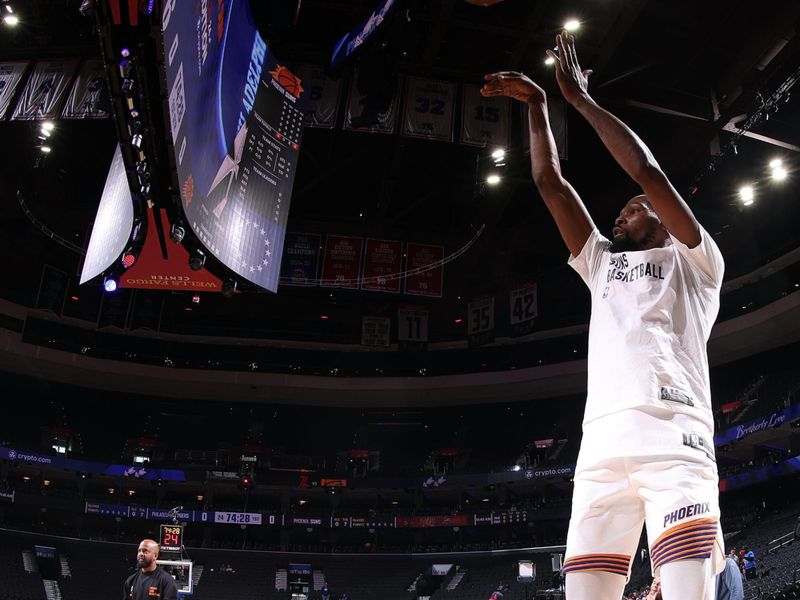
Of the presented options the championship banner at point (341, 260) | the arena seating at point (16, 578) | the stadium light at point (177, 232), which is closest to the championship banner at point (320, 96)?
the championship banner at point (341, 260)

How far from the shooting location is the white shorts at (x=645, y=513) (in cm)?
167

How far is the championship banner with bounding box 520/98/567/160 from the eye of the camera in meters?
14.3

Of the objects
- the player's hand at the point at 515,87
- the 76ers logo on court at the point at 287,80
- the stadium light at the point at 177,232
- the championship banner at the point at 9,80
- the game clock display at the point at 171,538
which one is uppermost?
the championship banner at the point at 9,80

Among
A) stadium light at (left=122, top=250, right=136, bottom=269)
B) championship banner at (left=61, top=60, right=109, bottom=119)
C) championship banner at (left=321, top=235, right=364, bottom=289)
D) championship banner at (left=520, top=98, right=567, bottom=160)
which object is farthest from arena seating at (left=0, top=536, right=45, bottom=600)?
championship banner at (left=520, top=98, right=567, bottom=160)

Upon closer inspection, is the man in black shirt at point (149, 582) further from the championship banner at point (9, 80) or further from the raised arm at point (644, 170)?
the championship banner at point (9, 80)

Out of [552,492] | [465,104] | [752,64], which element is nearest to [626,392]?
[465,104]

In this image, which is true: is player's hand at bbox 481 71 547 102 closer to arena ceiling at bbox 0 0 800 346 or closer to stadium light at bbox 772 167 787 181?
arena ceiling at bbox 0 0 800 346

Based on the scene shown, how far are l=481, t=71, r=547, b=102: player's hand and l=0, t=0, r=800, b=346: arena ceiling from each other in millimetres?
7933

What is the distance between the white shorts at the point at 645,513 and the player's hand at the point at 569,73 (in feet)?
4.08

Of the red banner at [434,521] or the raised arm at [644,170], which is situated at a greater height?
the red banner at [434,521]

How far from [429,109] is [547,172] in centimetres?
1267

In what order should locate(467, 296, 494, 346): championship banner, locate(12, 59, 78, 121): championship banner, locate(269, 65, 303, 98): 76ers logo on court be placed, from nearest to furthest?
locate(269, 65, 303, 98): 76ers logo on court
locate(12, 59, 78, 121): championship banner
locate(467, 296, 494, 346): championship banner

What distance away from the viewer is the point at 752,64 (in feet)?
49.0

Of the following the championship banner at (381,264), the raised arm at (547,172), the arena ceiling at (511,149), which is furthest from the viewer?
the championship banner at (381,264)
